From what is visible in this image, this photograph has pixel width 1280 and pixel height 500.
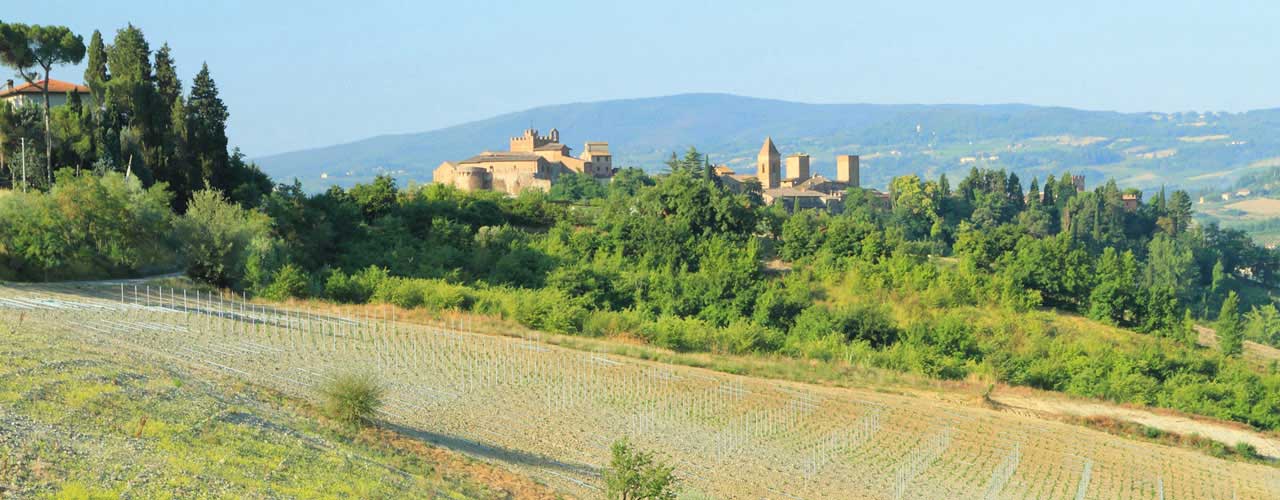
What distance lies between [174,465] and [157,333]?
12.3 metres

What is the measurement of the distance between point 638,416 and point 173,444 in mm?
11170

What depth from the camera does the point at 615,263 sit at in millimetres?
44375

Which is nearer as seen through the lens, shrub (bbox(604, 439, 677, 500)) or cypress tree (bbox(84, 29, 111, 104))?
shrub (bbox(604, 439, 677, 500))

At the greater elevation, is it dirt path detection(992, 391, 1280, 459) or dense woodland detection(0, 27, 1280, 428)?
dense woodland detection(0, 27, 1280, 428)

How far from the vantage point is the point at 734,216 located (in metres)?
49.6

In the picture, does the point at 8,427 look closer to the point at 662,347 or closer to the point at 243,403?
the point at 243,403

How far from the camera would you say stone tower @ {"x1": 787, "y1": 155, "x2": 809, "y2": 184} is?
116m

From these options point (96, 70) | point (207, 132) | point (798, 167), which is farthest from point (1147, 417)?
point (798, 167)

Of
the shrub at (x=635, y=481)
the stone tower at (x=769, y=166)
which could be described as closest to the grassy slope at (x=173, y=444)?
the shrub at (x=635, y=481)

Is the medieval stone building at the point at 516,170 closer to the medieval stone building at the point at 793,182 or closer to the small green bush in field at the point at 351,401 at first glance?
the medieval stone building at the point at 793,182

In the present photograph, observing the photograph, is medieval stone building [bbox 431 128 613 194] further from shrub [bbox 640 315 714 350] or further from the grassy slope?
the grassy slope

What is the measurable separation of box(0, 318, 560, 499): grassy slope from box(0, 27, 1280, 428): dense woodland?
13796 millimetres

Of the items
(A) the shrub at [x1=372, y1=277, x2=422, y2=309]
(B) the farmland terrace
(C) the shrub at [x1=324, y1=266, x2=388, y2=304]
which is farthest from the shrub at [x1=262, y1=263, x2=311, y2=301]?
(A) the shrub at [x1=372, y1=277, x2=422, y2=309]

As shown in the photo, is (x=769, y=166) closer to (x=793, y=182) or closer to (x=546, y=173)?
(x=793, y=182)
